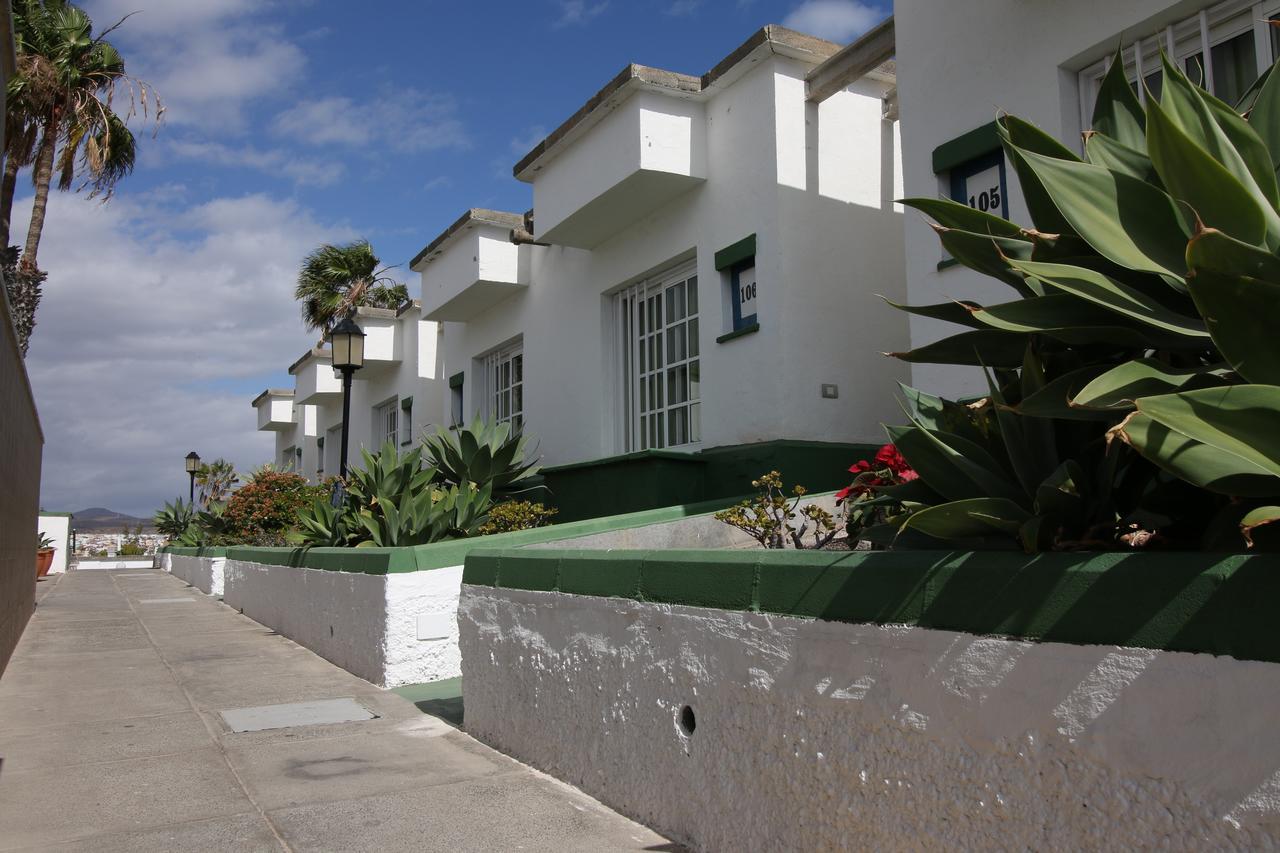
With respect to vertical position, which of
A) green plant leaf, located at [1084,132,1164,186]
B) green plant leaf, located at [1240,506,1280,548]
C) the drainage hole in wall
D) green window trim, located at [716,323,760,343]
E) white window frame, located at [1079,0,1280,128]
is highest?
white window frame, located at [1079,0,1280,128]

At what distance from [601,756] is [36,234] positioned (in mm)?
17874

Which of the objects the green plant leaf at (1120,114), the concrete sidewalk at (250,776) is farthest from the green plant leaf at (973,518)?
the concrete sidewalk at (250,776)

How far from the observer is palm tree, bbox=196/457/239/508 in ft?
114

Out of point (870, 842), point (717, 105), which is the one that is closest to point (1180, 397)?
point (870, 842)

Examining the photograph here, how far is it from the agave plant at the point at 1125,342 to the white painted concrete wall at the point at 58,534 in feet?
118

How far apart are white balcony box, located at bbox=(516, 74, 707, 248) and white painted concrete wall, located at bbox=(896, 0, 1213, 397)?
264cm

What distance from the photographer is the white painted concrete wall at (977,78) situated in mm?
6852

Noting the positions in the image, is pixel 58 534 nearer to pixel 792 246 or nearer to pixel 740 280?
pixel 740 280

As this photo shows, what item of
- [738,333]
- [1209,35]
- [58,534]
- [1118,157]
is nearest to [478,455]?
[738,333]

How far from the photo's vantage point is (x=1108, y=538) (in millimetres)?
2918

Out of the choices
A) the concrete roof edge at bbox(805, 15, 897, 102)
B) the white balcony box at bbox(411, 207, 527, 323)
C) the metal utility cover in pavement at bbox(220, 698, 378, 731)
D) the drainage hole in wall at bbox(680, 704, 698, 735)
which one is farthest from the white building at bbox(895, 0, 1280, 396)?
the white balcony box at bbox(411, 207, 527, 323)

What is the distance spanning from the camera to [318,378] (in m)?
24.1

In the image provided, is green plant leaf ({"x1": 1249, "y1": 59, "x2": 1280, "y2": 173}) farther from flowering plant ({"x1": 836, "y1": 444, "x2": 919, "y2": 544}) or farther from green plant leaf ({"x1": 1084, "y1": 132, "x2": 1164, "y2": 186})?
flowering plant ({"x1": 836, "y1": 444, "x2": 919, "y2": 544})

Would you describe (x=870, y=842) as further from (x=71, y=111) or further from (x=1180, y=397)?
(x=71, y=111)
